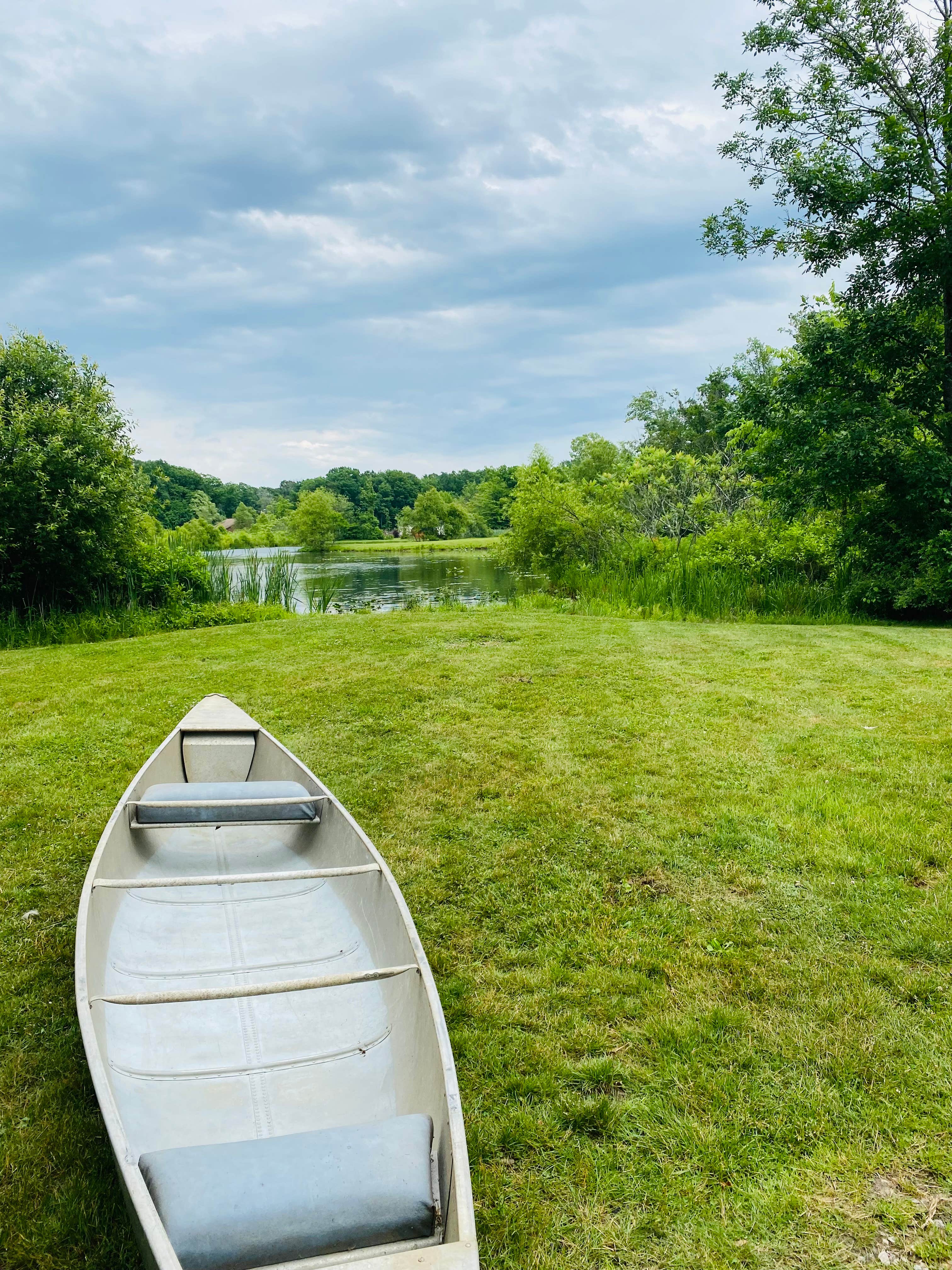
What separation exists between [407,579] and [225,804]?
22341 mm

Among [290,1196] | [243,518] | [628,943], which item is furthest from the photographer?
[243,518]

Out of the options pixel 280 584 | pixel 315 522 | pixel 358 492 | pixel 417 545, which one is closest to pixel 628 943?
pixel 280 584

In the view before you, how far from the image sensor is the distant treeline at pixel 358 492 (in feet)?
222

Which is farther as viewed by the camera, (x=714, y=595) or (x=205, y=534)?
(x=205, y=534)

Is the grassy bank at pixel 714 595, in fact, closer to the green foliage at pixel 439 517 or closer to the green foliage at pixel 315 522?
the green foliage at pixel 315 522

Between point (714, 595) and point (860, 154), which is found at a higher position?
point (860, 154)

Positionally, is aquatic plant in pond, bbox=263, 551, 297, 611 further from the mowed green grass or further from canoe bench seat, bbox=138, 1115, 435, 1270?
canoe bench seat, bbox=138, 1115, 435, 1270

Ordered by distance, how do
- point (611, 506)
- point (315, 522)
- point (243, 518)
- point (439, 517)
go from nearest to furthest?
1. point (611, 506)
2. point (315, 522)
3. point (439, 517)
4. point (243, 518)

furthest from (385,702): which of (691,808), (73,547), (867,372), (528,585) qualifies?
(528,585)

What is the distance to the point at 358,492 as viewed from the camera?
296 feet

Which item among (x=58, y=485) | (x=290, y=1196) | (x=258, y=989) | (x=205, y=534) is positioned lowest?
(x=290, y=1196)

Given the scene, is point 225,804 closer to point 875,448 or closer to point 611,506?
point 875,448

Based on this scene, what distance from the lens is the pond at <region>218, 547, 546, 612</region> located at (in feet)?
56.2

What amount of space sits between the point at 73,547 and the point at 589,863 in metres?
11.2
